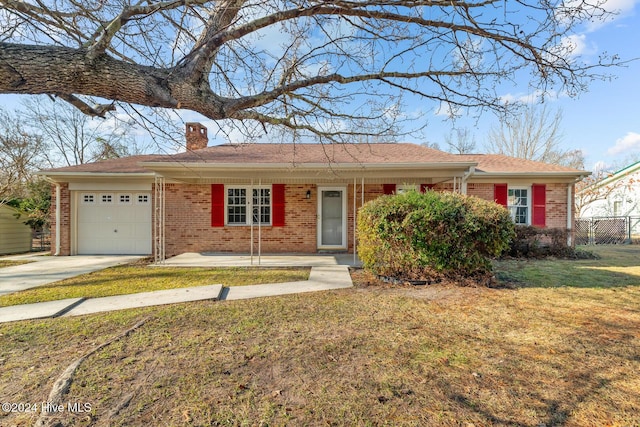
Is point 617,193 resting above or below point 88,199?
above

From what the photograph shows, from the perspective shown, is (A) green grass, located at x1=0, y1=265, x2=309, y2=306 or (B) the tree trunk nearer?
(B) the tree trunk

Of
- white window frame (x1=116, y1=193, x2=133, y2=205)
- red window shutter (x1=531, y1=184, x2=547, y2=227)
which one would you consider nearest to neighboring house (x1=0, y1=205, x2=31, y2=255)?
white window frame (x1=116, y1=193, x2=133, y2=205)

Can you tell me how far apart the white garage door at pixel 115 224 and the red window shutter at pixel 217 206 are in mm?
2242

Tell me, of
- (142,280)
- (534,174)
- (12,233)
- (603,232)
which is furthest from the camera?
(603,232)

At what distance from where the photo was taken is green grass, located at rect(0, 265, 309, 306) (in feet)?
17.7

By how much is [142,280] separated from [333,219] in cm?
615

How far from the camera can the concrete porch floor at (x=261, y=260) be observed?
839cm

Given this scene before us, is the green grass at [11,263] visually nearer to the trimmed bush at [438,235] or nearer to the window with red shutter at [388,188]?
the trimmed bush at [438,235]

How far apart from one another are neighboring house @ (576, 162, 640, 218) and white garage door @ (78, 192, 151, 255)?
78.1 feet

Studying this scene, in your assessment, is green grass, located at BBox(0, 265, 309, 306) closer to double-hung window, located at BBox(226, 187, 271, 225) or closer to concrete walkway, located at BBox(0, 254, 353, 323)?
concrete walkway, located at BBox(0, 254, 353, 323)

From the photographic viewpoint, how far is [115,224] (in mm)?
10695

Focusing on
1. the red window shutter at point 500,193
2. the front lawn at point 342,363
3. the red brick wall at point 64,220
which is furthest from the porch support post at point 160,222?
the red window shutter at point 500,193

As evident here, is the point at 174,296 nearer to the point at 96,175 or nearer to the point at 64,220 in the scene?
the point at 96,175

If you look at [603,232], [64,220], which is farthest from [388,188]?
[603,232]
